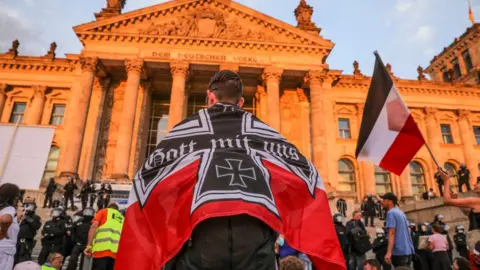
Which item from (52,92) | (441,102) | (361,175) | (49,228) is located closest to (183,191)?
(49,228)

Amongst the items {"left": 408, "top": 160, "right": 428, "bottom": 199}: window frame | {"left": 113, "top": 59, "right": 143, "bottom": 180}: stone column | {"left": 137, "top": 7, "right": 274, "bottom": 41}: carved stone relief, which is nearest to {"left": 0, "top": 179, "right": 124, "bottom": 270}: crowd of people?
{"left": 113, "top": 59, "right": 143, "bottom": 180}: stone column

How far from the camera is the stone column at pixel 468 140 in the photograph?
3269cm

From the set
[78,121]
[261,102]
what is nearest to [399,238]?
[78,121]

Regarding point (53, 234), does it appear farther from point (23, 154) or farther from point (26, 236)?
point (23, 154)

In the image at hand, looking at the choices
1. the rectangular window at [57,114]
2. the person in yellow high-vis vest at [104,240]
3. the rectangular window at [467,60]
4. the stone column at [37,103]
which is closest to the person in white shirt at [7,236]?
the person in yellow high-vis vest at [104,240]

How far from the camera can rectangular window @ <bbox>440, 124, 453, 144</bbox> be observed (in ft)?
113

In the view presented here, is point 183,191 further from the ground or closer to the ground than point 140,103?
closer to the ground

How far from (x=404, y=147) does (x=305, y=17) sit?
27.1 meters

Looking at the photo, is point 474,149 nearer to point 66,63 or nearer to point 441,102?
point 441,102

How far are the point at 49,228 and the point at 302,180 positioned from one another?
792 cm

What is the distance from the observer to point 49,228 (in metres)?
8.20

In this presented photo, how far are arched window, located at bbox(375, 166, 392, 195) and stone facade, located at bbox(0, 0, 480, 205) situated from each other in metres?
0.09

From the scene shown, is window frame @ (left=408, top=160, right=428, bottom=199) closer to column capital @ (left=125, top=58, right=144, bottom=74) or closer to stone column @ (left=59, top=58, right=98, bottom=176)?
column capital @ (left=125, top=58, right=144, bottom=74)

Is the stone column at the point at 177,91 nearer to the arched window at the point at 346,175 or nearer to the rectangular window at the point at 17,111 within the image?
the rectangular window at the point at 17,111
